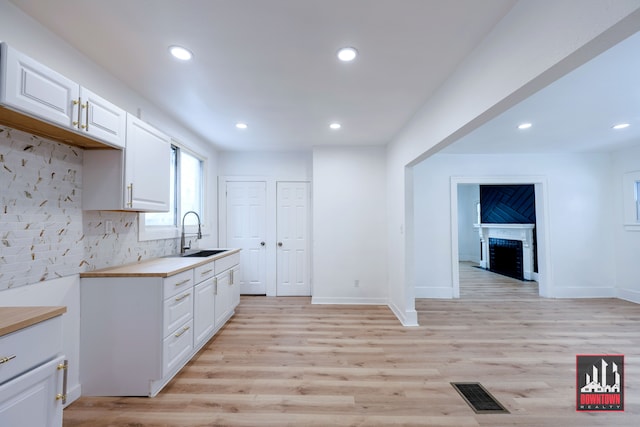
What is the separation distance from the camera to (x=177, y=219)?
3.71 meters

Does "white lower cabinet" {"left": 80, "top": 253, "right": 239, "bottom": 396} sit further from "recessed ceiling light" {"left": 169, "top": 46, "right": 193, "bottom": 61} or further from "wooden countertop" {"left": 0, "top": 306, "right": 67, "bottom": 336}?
"recessed ceiling light" {"left": 169, "top": 46, "right": 193, "bottom": 61}

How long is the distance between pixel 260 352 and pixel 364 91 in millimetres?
2866

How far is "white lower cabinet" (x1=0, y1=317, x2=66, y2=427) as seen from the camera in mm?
1105

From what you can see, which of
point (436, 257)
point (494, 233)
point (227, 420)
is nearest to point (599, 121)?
point (436, 257)

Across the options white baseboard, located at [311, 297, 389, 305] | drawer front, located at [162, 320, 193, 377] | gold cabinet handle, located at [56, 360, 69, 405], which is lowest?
white baseboard, located at [311, 297, 389, 305]

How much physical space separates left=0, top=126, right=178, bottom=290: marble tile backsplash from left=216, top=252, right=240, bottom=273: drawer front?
1.11 m

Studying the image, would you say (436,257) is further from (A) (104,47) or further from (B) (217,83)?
(A) (104,47)

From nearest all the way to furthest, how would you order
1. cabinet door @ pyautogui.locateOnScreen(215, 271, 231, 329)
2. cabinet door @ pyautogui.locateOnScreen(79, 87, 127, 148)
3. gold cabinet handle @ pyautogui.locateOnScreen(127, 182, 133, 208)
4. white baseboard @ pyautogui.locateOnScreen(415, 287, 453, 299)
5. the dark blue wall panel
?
cabinet door @ pyautogui.locateOnScreen(79, 87, 127, 148)
gold cabinet handle @ pyautogui.locateOnScreen(127, 182, 133, 208)
cabinet door @ pyautogui.locateOnScreen(215, 271, 231, 329)
white baseboard @ pyautogui.locateOnScreen(415, 287, 453, 299)
the dark blue wall panel

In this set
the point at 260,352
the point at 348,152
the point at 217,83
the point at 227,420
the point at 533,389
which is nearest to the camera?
the point at 227,420

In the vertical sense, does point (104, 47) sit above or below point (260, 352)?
above

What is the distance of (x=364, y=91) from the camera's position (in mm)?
2705

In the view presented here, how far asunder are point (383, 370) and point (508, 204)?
661 cm

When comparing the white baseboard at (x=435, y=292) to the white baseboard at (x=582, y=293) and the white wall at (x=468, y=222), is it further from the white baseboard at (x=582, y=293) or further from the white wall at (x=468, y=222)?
the white wall at (x=468, y=222)

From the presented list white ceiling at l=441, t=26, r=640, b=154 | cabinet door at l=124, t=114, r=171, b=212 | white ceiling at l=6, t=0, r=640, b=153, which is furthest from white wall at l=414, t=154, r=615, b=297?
cabinet door at l=124, t=114, r=171, b=212
